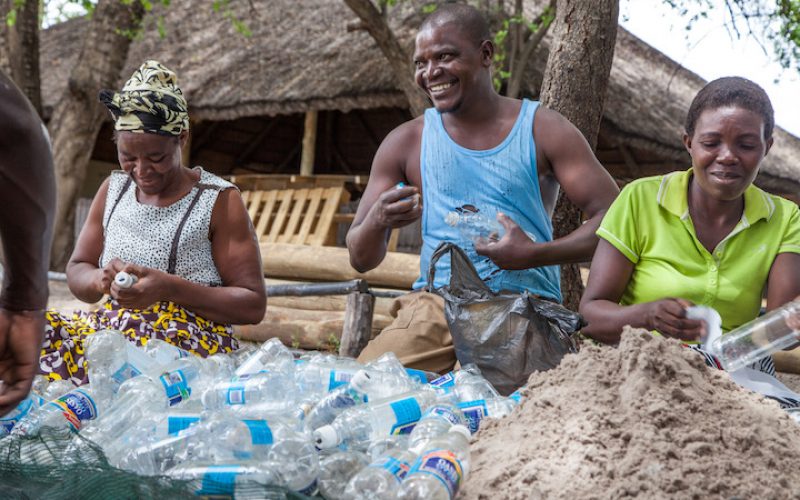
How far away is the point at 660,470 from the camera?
1.51 meters

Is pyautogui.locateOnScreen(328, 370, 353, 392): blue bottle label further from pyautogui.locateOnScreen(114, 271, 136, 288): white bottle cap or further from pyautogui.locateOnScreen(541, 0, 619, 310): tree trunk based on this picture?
pyautogui.locateOnScreen(541, 0, 619, 310): tree trunk

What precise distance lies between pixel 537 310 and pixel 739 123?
92 cm

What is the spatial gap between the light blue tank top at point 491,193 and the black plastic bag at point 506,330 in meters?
0.31

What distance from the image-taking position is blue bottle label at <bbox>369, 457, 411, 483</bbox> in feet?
5.28

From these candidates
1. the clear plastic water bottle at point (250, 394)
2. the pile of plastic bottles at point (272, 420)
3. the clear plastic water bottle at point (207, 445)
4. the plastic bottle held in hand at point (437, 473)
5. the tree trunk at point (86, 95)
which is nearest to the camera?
the plastic bottle held in hand at point (437, 473)

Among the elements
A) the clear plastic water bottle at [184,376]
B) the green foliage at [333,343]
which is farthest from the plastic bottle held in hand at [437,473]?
the green foliage at [333,343]

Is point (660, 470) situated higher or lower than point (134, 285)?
higher

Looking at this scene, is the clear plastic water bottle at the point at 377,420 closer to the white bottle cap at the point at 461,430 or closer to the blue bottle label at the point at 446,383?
the white bottle cap at the point at 461,430

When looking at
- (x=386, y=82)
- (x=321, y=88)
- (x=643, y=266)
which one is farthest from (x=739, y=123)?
(x=321, y=88)

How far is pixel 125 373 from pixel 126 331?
539mm

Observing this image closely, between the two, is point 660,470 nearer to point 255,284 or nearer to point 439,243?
point 439,243

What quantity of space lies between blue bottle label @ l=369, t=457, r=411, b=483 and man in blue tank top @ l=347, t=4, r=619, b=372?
5.03 feet

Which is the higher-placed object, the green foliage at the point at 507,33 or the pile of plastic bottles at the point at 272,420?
the green foliage at the point at 507,33

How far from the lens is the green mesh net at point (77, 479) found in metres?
1.50
